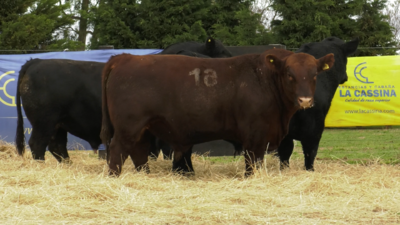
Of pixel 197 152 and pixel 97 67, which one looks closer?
pixel 97 67

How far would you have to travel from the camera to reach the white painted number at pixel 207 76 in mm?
5604

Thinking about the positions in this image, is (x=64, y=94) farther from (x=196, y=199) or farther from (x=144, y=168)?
(x=196, y=199)

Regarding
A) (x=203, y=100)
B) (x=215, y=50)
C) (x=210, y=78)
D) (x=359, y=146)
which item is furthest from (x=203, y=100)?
(x=359, y=146)

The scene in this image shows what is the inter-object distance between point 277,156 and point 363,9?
10305 millimetres

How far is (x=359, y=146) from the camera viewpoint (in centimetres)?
1036

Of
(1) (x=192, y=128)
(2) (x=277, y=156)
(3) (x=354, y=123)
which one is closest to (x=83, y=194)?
(1) (x=192, y=128)

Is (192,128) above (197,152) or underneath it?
above

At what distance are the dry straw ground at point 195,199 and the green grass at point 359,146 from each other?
8.11 ft

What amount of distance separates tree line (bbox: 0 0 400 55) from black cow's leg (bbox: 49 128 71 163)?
811 cm

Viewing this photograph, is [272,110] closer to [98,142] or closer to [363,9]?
[98,142]

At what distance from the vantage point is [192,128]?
18.3ft

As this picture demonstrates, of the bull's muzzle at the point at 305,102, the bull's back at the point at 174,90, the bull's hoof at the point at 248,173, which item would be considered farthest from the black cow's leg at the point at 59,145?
the bull's muzzle at the point at 305,102

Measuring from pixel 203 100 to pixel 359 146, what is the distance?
18.6 feet

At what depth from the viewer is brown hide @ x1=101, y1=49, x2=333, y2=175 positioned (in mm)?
5527
